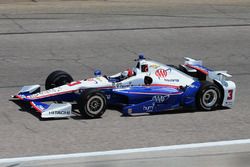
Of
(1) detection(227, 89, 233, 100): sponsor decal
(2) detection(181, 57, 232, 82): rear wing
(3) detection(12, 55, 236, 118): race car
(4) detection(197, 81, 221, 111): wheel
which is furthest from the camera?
(2) detection(181, 57, 232, 82): rear wing

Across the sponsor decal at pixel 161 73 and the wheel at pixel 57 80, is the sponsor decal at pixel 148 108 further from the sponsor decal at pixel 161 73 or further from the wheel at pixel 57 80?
the wheel at pixel 57 80

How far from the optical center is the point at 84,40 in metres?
18.2

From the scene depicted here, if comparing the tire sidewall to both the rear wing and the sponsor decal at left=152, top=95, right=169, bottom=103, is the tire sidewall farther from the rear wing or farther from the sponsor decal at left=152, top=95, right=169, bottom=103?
the rear wing

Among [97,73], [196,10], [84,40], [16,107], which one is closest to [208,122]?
[97,73]

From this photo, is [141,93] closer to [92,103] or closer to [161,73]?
[161,73]

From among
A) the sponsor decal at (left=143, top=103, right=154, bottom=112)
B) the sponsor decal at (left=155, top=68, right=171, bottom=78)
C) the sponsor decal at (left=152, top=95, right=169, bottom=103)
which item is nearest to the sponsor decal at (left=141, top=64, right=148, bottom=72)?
the sponsor decal at (left=155, top=68, right=171, bottom=78)

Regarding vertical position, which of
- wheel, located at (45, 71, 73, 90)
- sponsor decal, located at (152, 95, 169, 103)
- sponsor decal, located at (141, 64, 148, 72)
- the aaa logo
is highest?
sponsor decal, located at (141, 64, 148, 72)

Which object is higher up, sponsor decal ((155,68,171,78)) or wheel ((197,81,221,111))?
sponsor decal ((155,68,171,78))

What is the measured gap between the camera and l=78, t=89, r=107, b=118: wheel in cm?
1142

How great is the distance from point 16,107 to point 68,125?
4.75 feet

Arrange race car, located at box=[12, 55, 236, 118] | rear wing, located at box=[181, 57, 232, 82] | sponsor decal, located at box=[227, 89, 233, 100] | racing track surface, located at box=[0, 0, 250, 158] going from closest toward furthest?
racing track surface, located at box=[0, 0, 250, 158] → race car, located at box=[12, 55, 236, 118] → sponsor decal, located at box=[227, 89, 233, 100] → rear wing, located at box=[181, 57, 232, 82]

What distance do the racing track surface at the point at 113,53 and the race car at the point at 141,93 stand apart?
18 cm

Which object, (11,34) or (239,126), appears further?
(11,34)

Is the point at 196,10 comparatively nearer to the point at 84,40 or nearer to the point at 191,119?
the point at 84,40
